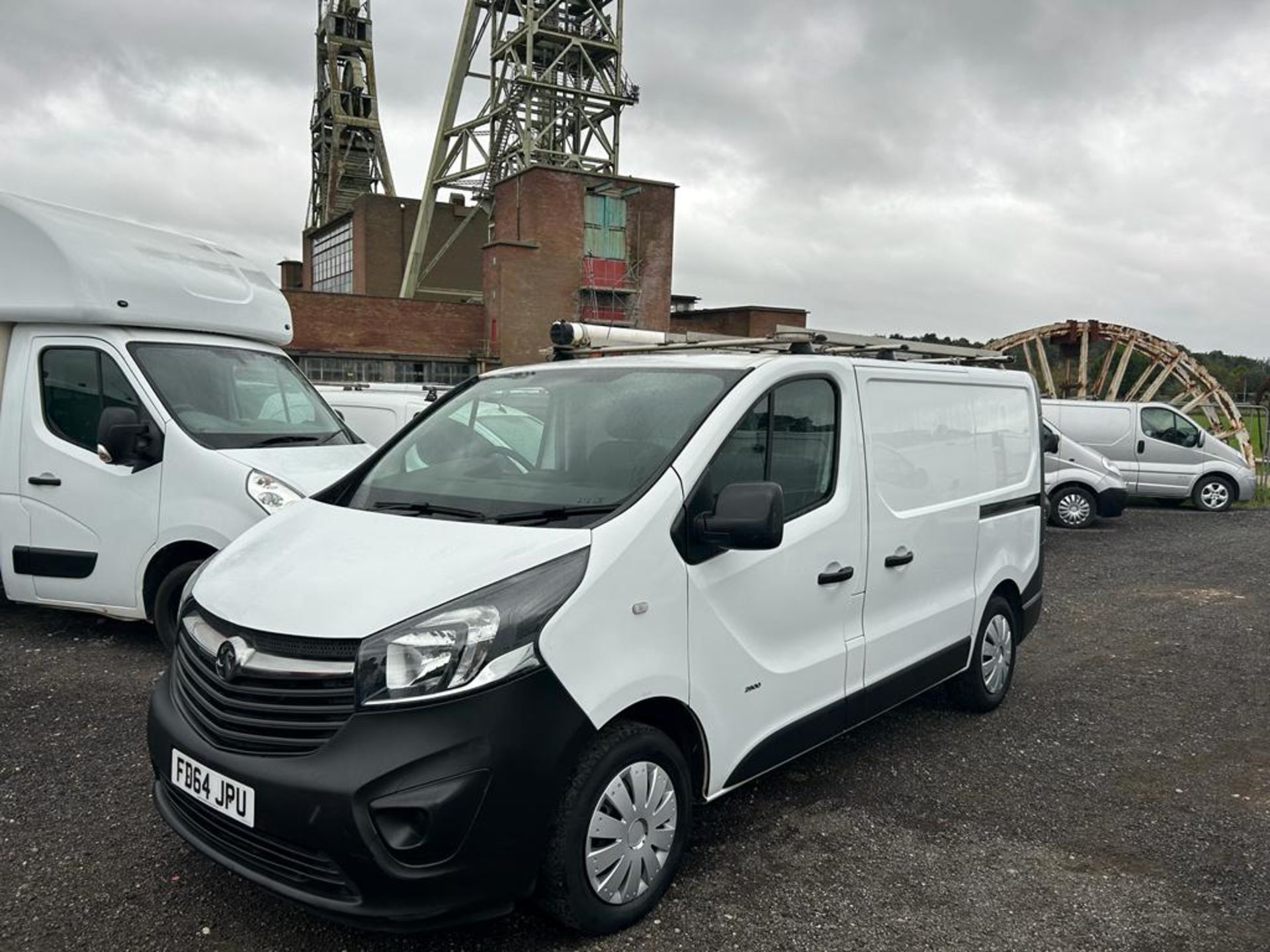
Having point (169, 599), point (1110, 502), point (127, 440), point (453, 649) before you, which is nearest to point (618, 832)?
point (453, 649)

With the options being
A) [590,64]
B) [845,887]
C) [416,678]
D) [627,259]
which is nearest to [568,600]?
[416,678]

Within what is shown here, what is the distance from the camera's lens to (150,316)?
6.17 m

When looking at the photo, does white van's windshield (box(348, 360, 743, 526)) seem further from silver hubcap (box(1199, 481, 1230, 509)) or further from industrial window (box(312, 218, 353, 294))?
industrial window (box(312, 218, 353, 294))

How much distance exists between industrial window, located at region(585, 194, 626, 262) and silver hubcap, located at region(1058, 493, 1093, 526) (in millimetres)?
20657

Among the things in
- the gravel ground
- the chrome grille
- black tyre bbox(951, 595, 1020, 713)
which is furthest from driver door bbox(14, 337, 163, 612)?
black tyre bbox(951, 595, 1020, 713)

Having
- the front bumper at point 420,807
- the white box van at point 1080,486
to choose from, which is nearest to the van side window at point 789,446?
the front bumper at point 420,807

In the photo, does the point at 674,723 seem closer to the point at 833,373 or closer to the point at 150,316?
the point at 833,373

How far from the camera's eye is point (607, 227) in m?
32.1

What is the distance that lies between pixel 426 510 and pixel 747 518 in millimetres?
1192

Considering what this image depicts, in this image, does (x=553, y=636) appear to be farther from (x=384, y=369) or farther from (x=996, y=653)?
(x=384, y=369)

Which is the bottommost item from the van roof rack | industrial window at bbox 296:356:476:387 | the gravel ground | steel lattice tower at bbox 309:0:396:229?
the gravel ground

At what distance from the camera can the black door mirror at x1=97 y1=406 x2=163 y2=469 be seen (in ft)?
18.1

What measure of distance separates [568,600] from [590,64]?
1409 inches

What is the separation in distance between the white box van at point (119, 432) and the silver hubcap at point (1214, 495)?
1552cm
